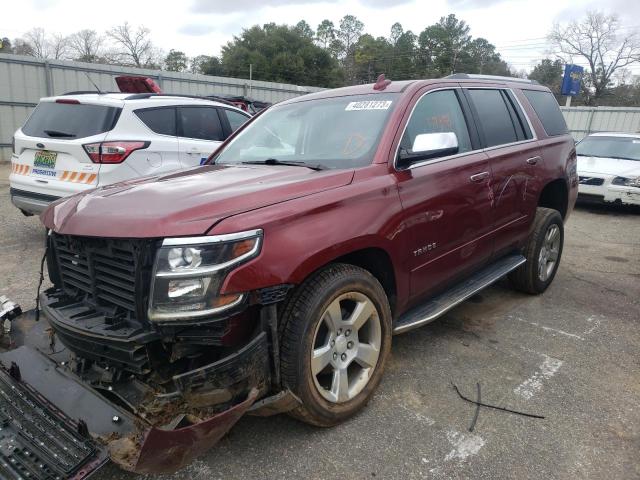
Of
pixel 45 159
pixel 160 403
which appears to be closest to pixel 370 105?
pixel 160 403

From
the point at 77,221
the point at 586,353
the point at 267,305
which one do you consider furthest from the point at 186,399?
the point at 586,353

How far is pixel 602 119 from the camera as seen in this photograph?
70.3 feet

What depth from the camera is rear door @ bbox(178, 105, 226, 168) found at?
6.19m

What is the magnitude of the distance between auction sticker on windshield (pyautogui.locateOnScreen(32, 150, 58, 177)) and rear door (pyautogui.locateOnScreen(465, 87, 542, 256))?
4.43m

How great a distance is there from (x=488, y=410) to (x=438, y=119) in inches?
77.6

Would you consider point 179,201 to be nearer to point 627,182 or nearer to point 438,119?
point 438,119

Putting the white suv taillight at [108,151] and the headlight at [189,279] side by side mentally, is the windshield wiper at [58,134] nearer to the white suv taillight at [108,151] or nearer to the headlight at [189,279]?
the white suv taillight at [108,151]

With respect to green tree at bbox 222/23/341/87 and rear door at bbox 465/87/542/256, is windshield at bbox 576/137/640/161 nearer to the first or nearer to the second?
rear door at bbox 465/87/542/256

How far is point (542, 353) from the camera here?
12.1 feet

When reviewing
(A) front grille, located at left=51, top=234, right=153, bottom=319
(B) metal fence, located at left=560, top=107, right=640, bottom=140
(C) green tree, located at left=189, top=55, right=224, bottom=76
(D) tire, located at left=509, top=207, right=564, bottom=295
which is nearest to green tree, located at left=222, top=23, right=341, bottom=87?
(C) green tree, located at left=189, top=55, right=224, bottom=76

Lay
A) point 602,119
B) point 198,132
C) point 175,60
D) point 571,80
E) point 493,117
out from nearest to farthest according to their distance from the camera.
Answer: point 493,117
point 198,132
point 602,119
point 571,80
point 175,60

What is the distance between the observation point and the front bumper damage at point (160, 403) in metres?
1.92

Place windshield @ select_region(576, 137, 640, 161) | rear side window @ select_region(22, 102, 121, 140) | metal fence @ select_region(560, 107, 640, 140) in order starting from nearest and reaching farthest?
rear side window @ select_region(22, 102, 121, 140) → windshield @ select_region(576, 137, 640, 161) → metal fence @ select_region(560, 107, 640, 140)

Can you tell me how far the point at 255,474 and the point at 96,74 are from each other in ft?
50.7
